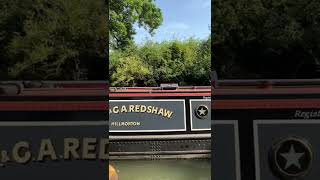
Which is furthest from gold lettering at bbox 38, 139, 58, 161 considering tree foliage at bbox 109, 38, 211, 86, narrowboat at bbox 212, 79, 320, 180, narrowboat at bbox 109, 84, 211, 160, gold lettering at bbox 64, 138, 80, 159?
tree foliage at bbox 109, 38, 211, 86

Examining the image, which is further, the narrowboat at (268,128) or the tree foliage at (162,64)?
the tree foliage at (162,64)

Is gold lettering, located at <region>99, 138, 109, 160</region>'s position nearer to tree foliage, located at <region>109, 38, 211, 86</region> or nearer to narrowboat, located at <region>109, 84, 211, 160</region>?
narrowboat, located at <region>109, 84, 211, 160</region>

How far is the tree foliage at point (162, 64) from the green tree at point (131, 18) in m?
0.51

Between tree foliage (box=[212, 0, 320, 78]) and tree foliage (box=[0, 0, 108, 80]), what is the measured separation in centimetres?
52

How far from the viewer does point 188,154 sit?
831cm

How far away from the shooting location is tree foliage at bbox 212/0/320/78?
236 centimetres

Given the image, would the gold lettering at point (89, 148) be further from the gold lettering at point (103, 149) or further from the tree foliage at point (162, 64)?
the tree foliage at point (162, 64)

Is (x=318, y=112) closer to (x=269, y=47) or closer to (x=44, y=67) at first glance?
(x=269, y=47)

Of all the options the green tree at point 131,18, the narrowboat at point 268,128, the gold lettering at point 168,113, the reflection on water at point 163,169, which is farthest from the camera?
the green tree at point 131,18

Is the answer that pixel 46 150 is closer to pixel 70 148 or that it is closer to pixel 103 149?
pixel 70 148

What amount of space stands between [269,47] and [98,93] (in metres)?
0.78

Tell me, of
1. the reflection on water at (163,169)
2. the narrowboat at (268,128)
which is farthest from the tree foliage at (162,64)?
the narrowboat at (268,128)

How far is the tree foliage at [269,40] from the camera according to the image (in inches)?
92.7

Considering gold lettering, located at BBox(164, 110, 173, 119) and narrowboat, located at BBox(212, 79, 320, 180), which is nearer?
narrowboat, located at BBox(212, 79, 320, 180)
